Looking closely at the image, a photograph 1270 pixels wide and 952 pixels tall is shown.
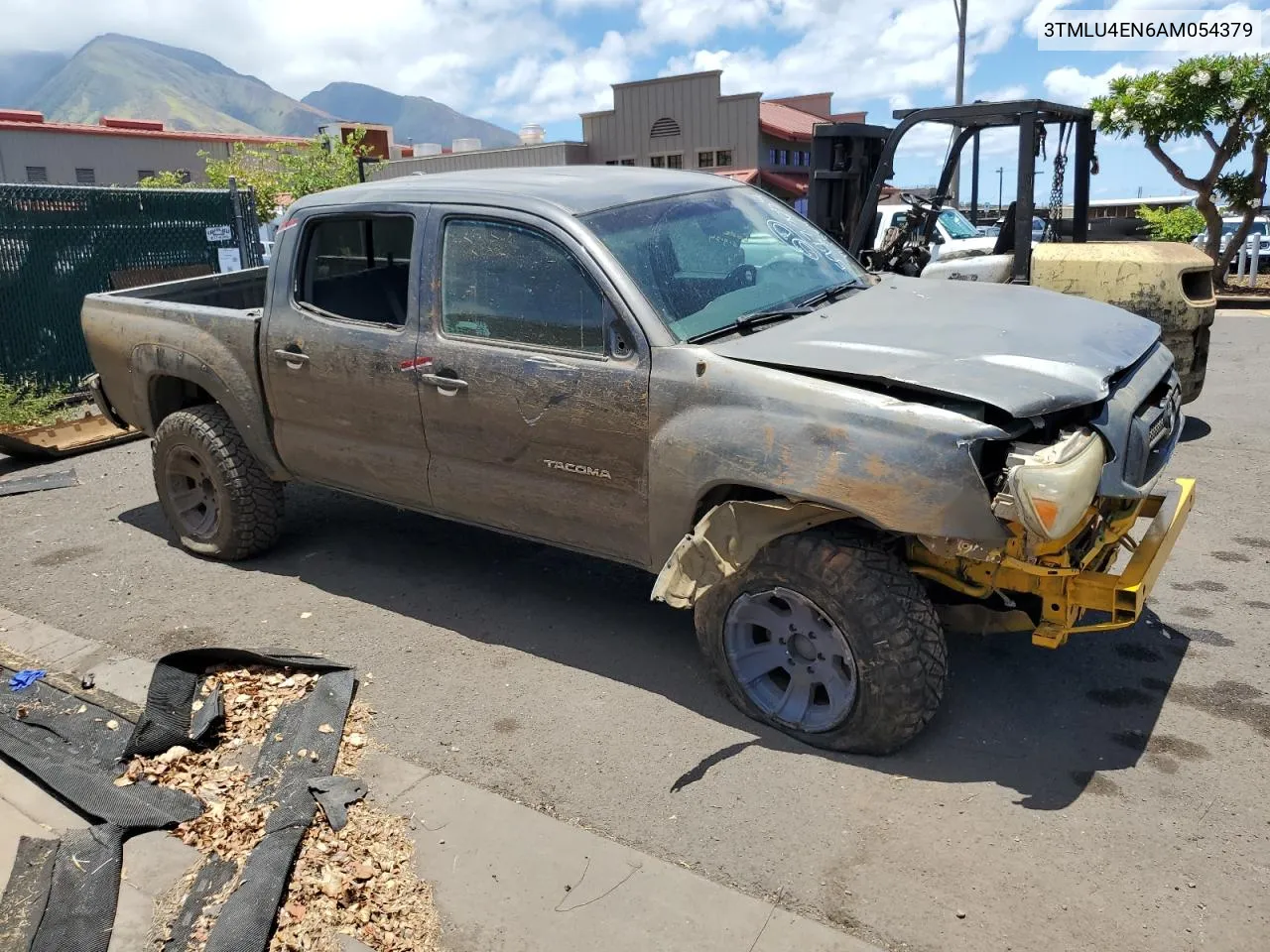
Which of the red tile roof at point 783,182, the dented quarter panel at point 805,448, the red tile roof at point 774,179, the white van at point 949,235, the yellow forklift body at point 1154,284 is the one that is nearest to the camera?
the dented quarter panel at point 805,448

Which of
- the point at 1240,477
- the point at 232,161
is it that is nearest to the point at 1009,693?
the point at 1240,477

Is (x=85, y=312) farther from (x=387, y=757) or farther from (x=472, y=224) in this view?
(x=387, y=757)

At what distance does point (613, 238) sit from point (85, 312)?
3.71 metres

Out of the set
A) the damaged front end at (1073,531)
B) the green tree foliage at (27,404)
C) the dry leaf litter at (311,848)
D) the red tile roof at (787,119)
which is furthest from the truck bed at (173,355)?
→ the red tile roof at (787,119)

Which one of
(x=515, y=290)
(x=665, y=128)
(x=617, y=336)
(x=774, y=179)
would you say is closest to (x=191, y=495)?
(x=515, y=290)

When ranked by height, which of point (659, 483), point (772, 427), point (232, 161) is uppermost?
point (232, 161)

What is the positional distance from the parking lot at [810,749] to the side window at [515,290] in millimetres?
1421

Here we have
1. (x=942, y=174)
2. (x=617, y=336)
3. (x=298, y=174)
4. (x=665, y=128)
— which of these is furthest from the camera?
(x=665, y=128)

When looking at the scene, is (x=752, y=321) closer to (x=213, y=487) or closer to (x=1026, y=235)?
(x=213, y=487)

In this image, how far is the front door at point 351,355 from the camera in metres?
4.54

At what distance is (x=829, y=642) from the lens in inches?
139

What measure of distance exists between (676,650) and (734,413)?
4.48 ft

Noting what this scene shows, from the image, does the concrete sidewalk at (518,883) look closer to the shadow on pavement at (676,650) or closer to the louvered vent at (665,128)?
the shadow on pavement at (676,650)

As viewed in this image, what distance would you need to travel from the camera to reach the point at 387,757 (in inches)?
148
